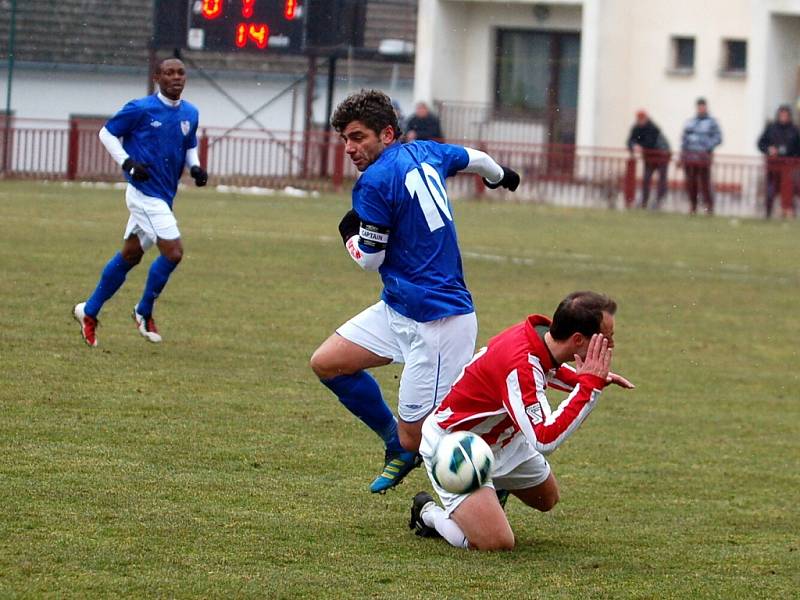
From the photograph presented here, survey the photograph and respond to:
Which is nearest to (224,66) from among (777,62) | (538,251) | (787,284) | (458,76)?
(458,76)

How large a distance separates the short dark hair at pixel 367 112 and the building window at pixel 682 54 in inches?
1107

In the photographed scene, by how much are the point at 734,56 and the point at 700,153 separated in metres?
7.57

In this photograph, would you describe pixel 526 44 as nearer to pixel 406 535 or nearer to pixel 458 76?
pixel 458 76

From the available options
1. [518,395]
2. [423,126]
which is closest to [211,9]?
[423,126]

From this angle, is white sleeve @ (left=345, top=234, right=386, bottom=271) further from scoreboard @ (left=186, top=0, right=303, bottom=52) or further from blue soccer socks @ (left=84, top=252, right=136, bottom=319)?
scoreboard @ (left=186, top=0, right=303, bottom=52)

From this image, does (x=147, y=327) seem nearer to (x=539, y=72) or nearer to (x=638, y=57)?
(x=638, y=57)

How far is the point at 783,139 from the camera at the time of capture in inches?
1029

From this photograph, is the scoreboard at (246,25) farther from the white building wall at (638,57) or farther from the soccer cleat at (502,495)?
the soccer cleat at (502,495)

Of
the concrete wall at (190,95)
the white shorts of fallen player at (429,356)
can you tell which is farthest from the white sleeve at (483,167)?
the concrete wall at (190,95)

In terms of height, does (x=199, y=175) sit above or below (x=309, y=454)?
above

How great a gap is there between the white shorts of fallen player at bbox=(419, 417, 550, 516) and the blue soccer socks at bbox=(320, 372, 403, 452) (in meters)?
0.62

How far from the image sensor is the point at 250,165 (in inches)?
1042

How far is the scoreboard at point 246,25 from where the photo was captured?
22844 mm

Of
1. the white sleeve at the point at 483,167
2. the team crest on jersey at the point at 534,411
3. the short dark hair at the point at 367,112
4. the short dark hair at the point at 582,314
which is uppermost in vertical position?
the short dark hair at the point at 367,112
